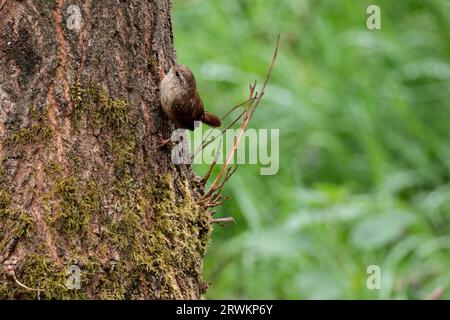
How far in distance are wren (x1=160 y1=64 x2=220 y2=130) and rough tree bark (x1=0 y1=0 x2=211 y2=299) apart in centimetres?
7

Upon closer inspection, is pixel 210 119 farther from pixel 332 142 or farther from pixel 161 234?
pixel 332 142

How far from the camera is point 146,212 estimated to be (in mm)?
2736

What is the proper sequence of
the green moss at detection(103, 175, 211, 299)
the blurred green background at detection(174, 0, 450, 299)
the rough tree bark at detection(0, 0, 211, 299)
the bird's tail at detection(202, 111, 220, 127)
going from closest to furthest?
the rough tree bark at detection(0, 0, 211, 299) → the green moss at detection(103, 175, 211, 299) → the bird's tail at detection(202, 111, 220, 127) → the blurred green background at detection(174, 0, 450, 299)

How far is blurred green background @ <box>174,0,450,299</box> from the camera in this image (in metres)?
5.16

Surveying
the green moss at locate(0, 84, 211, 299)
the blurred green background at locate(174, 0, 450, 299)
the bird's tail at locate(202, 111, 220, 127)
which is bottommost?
the green moss at locate(0, 84, 211, 299)

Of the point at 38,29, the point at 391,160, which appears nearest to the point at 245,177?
the point at 391,160

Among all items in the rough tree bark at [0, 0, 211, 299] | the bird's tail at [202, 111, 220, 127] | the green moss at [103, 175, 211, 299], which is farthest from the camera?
the bird's tail at [202, 111, 220, 127]

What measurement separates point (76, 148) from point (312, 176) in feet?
12.8

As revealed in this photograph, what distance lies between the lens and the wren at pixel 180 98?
9.04 ft

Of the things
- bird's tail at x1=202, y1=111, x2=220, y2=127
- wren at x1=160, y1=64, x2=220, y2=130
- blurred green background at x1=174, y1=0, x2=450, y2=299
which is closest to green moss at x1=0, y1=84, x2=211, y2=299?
wren at x1=160, y1=64, x2=220, y2=130

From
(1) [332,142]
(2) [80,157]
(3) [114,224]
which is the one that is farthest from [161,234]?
(1) [332,142]

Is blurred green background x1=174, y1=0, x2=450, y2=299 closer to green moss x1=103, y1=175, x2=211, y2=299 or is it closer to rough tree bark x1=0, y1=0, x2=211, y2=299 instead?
green moss x1=103, y1=175, x2=211, y2=299

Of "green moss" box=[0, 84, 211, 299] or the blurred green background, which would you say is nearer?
"green moss" box=[0, 84, 211, 299]

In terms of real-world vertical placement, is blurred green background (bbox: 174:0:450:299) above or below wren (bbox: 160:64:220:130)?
above
